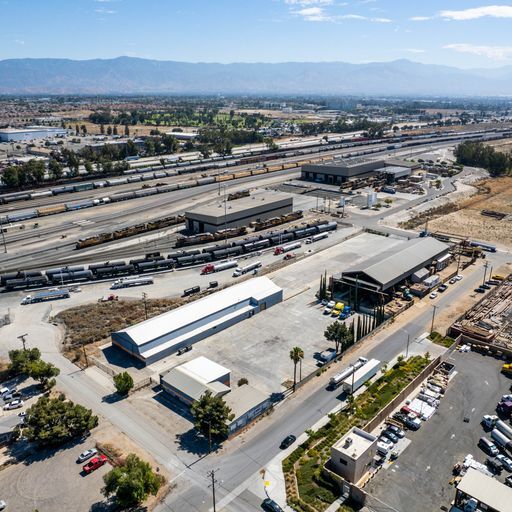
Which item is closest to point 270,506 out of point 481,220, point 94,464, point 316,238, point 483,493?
point 94,464

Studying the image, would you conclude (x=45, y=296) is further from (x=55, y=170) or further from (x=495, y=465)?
(x=55, y=170)

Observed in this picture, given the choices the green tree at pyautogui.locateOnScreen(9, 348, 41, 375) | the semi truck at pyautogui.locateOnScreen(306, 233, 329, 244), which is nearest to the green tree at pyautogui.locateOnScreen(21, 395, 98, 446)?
the green tree at pyautogui.locateOnScreen(9, 348, 41, 375)

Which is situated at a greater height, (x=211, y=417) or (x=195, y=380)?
(x=211, y=417)

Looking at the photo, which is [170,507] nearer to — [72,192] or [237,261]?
[237,261]

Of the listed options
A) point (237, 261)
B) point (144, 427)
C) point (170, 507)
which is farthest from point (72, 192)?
point (170, 507)

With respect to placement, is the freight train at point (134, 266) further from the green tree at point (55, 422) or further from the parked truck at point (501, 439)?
the parked truck at point (501, 439)

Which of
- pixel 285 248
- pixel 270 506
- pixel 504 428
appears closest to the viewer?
pixel 270 506

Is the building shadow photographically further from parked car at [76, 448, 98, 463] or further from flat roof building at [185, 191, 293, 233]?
flat roof building at [185, 191, 293, 233]
